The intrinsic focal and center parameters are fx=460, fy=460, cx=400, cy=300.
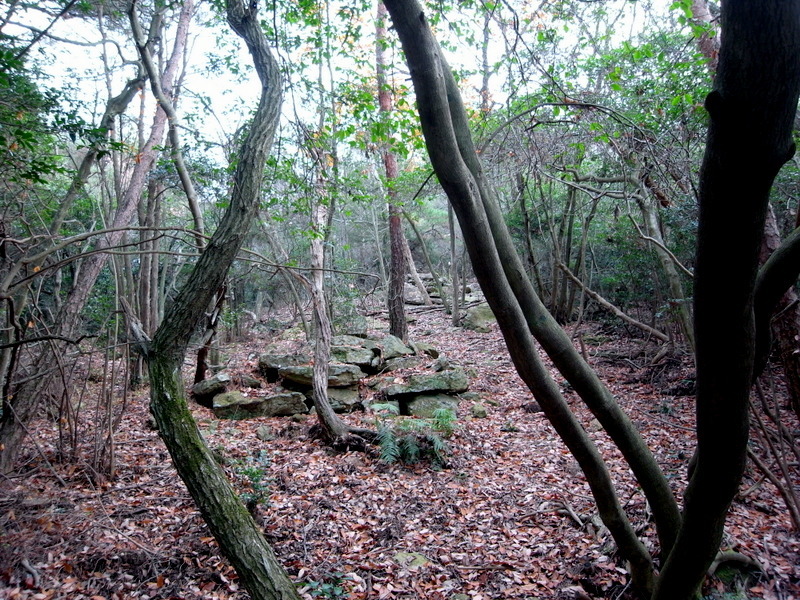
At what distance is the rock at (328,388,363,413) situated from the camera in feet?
24.4

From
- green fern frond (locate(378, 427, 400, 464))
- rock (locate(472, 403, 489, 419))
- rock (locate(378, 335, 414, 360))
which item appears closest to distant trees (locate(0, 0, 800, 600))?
green fern frond (locate(378, 427, 400, 464))

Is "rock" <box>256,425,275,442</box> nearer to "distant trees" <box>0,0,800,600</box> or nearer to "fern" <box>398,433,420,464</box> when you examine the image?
"distant trees" <box>0,0,800,600</box>

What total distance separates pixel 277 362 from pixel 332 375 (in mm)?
1561

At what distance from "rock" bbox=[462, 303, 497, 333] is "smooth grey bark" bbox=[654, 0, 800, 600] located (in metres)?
11.5

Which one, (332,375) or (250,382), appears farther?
(250,382)

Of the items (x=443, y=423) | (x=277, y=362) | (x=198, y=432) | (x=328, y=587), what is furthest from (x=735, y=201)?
(x=277, y=362)

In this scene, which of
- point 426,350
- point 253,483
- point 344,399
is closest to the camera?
point 253,483

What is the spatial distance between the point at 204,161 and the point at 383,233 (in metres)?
14.7

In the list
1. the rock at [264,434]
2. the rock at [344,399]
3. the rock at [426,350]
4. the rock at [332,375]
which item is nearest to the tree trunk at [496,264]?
the rock at [264,434]

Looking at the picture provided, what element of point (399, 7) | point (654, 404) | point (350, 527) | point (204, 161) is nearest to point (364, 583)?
point (350, 527)

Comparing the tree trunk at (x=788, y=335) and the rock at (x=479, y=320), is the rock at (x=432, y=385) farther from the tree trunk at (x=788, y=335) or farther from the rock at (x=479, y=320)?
the rock at (x=479, y=320)

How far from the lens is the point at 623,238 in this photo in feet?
30.5

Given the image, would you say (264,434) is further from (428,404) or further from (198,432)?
(198,432)

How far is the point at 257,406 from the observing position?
735 cm
